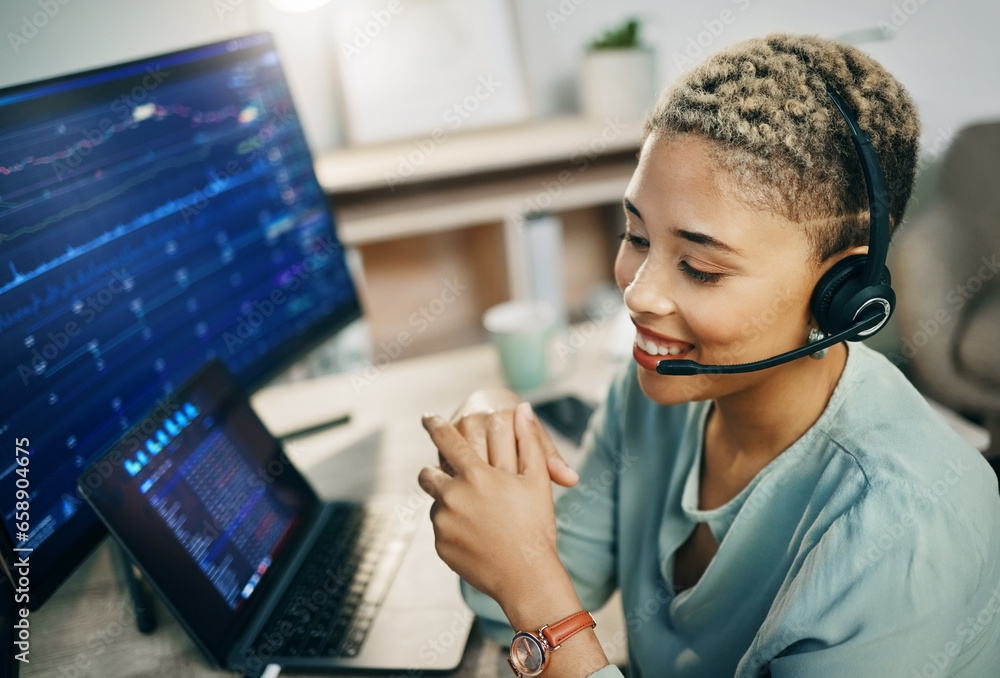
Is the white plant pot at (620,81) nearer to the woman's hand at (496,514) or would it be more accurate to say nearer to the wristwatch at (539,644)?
the woman's hand at (496,514)

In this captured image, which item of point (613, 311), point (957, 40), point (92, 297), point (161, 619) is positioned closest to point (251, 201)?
point (92, 297)

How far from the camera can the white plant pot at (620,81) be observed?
6.62 ft

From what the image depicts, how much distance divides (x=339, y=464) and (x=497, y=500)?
50 centimetres

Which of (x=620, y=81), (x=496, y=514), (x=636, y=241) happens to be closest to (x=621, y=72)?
(x=620, y=81)

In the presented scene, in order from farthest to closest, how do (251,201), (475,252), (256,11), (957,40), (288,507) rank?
(475,252), (256,11), (957,40), (251,201), (288,507)

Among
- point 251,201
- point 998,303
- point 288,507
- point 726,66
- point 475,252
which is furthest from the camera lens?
point 475,252

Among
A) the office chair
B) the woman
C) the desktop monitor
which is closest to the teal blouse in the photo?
the woman

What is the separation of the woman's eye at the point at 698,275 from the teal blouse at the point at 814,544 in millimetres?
206

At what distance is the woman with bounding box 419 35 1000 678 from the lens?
604 mm

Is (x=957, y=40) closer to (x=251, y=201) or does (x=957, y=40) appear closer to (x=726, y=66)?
(x=726, y=66)

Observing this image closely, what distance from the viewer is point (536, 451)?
28.7 inches

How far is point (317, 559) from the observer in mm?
873

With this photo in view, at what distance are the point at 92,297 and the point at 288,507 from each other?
0.35 m

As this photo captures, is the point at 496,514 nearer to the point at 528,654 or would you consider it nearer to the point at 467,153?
the point at 528,654
